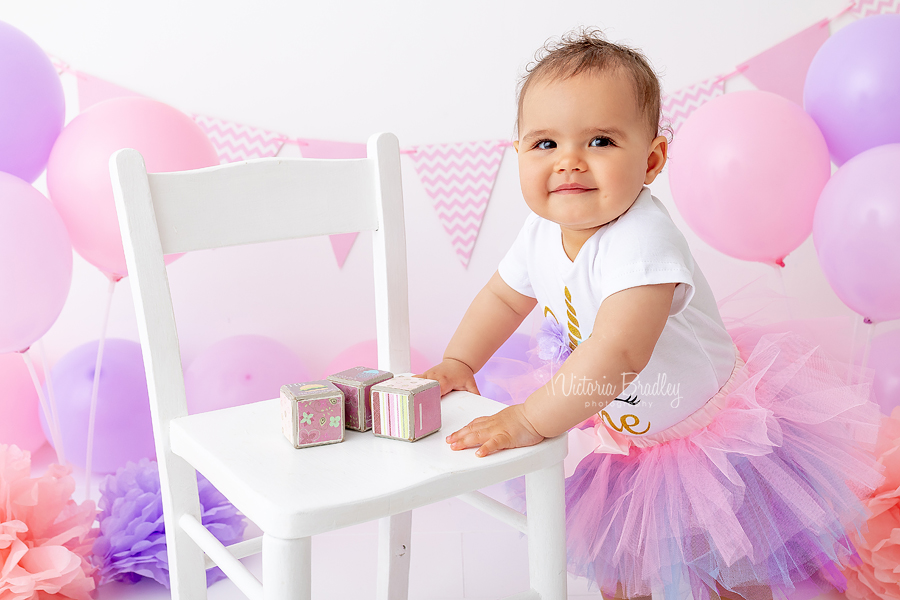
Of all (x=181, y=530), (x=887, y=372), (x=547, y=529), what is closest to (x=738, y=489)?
(x=547, y=529)

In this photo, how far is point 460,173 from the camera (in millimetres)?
2020

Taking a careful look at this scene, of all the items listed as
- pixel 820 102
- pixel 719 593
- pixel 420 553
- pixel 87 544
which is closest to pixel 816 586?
pixel 719 593

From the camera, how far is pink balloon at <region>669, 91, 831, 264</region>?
151cm

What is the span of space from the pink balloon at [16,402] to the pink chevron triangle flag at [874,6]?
219cm

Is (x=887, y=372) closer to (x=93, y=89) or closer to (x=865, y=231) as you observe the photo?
(x=865, y=231)

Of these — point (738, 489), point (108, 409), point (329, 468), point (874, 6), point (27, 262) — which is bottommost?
point (108, 409)

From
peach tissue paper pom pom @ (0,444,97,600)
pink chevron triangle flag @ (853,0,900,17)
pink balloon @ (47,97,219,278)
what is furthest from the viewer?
pink chevron triangle flag @ (853,0,900,17)

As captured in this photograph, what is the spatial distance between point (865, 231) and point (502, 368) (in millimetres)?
695

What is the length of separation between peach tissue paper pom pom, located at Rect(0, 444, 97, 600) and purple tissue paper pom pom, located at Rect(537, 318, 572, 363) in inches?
32.0

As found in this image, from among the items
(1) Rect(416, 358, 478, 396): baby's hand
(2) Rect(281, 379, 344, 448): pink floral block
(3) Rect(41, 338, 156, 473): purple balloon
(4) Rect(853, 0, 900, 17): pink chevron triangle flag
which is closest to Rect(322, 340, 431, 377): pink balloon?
(3) Rect(41, 338, 156, 473): purple balloon

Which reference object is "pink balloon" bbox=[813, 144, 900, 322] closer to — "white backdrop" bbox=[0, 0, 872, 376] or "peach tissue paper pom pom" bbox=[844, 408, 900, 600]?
"peach tissue paper pom pom" bbox=[844, 408, 900, 600]

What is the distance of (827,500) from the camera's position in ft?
3.26

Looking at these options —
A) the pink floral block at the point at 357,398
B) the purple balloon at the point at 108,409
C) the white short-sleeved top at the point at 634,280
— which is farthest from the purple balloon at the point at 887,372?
the purple balloon at the point at 108,409

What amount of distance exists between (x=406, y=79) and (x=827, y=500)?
4.73ft
